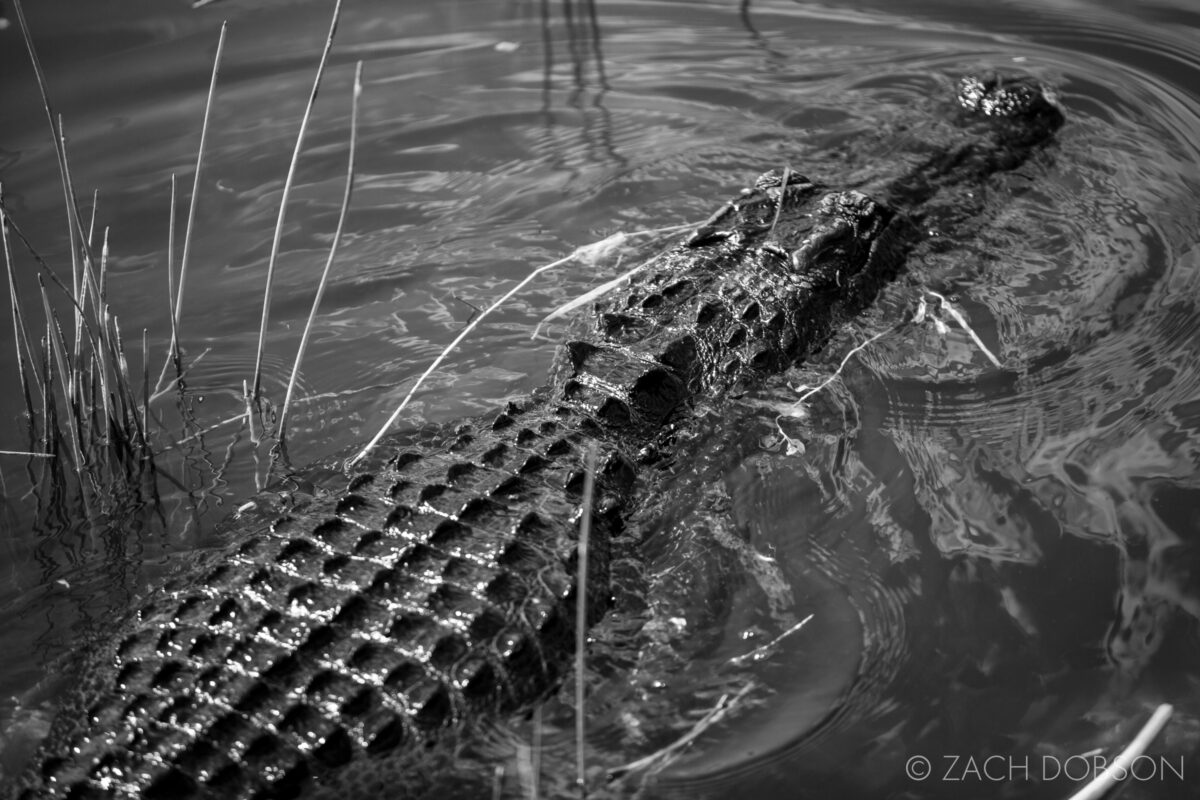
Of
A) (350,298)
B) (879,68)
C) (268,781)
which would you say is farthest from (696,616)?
(879,68)

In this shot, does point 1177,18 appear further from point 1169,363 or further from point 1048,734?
point 1048,734

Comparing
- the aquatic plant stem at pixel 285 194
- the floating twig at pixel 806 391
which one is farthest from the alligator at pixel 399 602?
the aquatic plant stem at pixel 285 194

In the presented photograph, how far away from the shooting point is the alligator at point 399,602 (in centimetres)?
245

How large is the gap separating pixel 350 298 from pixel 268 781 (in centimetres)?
280

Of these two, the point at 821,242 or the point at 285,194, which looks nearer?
the point at 285,194

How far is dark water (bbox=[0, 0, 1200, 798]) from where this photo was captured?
305 cm

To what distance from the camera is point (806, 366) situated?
4.11 metres

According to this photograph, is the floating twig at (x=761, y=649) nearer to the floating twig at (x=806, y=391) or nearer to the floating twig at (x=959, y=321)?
the floating twig at (x=806, y=391)

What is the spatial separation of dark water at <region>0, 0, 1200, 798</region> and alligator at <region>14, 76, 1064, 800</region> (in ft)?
0.93

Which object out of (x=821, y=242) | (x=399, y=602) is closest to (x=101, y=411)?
(x=399, y=602)

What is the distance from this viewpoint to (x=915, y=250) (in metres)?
4.60

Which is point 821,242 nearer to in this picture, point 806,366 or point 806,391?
point 806,366

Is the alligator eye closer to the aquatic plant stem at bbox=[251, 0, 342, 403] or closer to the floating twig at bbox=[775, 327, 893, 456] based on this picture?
the floating twig at bbox=[775, 327, 893, 456]

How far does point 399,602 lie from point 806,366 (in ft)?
6.53
